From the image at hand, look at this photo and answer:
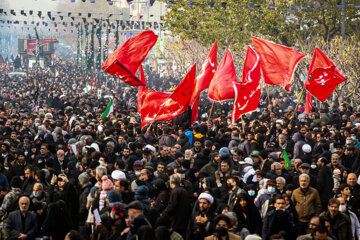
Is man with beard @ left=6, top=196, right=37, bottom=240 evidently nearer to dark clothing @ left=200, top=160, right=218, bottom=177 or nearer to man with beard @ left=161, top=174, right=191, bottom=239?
man with beard @ left=161, top=174, right=191, bottom=239

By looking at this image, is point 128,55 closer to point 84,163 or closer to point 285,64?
point 285,64

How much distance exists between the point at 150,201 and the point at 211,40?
27.1 m

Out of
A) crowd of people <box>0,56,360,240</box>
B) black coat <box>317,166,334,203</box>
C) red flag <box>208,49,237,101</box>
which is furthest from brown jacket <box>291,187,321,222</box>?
red flag <box>208,49,237,101</box>

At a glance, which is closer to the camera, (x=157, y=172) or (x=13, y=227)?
(x=13, y=227)

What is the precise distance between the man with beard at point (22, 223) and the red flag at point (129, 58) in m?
8.94

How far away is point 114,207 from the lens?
854cm

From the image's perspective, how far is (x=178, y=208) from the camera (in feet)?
32.3

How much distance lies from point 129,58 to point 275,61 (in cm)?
357

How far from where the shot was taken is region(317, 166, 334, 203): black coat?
470 inches

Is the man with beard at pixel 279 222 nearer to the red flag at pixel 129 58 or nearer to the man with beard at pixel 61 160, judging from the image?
the man with beard at pixel 61 160

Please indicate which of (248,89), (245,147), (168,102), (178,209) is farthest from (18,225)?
(168,102)

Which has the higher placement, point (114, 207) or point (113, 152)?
point (114, 207)

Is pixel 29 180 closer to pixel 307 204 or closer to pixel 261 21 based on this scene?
pixel 307 204

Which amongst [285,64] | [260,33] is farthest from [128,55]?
[260,33]
